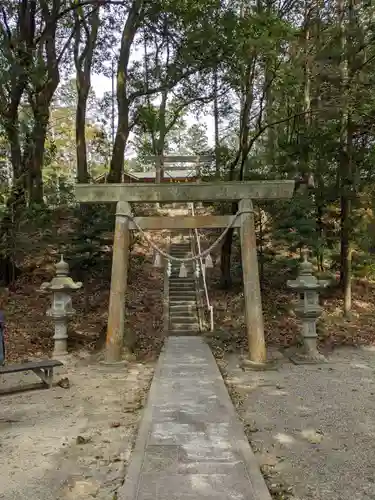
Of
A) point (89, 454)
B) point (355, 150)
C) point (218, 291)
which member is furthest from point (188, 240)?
point (89, 454)

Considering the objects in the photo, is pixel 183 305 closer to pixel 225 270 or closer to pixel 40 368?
pixel 225 270

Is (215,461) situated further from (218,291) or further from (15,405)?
(218,291)

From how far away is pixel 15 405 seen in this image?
611 cm

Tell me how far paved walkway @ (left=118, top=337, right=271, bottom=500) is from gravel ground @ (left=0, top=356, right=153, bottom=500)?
0.72 ft

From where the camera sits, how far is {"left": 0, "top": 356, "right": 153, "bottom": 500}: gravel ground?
147 inches

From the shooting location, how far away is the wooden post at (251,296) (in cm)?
823

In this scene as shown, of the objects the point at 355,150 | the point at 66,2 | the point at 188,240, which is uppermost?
the point at 66,2

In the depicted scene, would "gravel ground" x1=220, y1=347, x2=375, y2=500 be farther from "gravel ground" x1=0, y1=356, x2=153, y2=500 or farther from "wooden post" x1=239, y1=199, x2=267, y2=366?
"gravel ground" x1=0, y1=356, x2=153, y2=500

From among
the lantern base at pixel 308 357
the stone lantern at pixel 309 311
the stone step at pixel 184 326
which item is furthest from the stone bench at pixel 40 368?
the stone step at pixel 184 326

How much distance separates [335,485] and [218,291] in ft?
31.9

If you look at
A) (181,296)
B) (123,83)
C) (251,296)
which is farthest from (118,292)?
(123,83)

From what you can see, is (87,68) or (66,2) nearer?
(66,2)

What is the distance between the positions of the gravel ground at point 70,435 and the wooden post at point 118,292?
69 cm

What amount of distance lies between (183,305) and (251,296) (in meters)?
4.62
